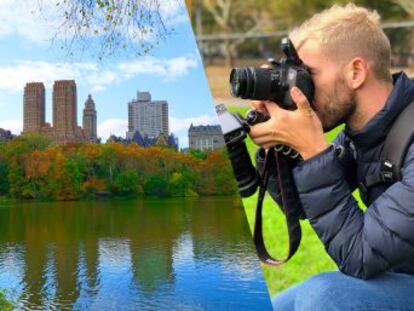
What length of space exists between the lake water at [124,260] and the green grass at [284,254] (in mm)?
2168

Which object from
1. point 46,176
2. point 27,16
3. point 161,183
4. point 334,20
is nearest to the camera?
point 334,20

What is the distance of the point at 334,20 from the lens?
0.99 metres

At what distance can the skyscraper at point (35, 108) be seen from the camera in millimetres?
4266

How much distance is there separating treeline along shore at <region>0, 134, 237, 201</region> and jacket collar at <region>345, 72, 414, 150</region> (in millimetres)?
3330

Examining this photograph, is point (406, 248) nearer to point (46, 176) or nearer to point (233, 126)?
point (233, 126)

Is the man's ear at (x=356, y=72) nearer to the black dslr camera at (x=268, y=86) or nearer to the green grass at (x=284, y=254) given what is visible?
the black dslr camera at (x=268, y=86)

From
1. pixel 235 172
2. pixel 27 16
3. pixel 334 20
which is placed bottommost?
pixel 235 172

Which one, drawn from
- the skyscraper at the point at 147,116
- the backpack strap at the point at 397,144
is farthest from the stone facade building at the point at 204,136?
the backpack strap at the point at 397,144

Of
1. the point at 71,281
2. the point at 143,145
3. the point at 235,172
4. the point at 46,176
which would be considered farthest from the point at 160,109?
the point at 235,172

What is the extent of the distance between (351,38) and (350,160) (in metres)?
0.20

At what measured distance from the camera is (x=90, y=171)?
4.54m

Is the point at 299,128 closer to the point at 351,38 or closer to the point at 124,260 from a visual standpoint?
the point at 351,38

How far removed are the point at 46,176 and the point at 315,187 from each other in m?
3.44

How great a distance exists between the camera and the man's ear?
0.96 m
